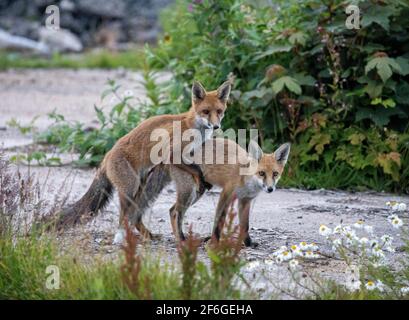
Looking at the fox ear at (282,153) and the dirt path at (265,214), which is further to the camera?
the fox ear at (282,153)

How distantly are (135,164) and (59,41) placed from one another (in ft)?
48.8

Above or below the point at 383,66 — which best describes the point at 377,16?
above

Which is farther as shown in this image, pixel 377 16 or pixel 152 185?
pixel 377 16

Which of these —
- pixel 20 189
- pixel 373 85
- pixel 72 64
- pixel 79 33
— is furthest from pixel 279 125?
pixel 79 33

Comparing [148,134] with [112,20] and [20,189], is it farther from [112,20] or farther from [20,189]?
[112,20]

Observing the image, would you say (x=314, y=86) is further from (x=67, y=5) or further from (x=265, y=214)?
(x=67, y=5)

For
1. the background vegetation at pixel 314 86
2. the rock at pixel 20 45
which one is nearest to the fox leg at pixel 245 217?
the background vegetation at pixel 314 86

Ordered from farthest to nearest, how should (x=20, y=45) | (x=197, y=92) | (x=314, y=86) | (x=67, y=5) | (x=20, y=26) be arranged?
(x=20, y=26), (x=67, y=5), (x=20, y=45), (x=314, y=86), (x=197, y=92)

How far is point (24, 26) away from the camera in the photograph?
74.4 feet

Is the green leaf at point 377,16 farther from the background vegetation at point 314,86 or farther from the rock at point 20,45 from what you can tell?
the rock at point 20,45

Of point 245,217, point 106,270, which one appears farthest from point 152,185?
point 106,270

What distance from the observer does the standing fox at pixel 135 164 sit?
24.1 feet

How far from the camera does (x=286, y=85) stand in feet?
31.4

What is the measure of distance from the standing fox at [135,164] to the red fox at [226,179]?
91 millimetres
